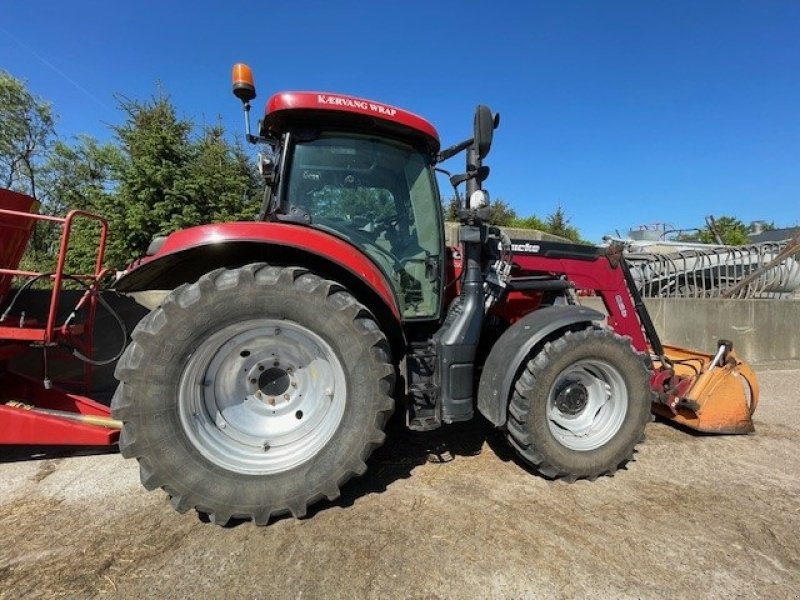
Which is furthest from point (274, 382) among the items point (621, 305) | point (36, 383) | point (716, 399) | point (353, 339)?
point (716, 399)

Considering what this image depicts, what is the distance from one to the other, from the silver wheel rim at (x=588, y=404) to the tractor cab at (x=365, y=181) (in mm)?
985

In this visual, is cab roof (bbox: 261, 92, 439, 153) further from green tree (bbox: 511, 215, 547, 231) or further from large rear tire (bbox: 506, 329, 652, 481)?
green tree (bbox: 511, 215, 547, 231)

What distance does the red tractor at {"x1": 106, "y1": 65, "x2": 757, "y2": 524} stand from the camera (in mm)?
2133

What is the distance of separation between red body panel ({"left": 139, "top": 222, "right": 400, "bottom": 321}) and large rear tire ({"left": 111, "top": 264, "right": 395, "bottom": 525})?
0.14 m

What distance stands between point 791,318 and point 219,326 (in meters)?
7.93

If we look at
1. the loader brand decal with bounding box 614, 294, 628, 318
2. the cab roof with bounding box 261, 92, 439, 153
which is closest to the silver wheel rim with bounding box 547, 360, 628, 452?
the loader brand decal with bounding box 614, 294, 628, 318

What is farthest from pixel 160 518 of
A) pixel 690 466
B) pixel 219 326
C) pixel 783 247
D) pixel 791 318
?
pixel 783 247

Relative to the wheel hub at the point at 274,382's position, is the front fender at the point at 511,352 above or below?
above

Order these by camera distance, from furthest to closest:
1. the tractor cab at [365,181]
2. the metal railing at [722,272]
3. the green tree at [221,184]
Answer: the green tree at [221,184] → the metal railing at [722,272] → the tractor cab at [365,181]

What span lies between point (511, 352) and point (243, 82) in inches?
87.5

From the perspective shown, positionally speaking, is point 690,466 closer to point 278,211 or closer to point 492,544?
point 492,544

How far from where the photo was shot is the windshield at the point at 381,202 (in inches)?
107

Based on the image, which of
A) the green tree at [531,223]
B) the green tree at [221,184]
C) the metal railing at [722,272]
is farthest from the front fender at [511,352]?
the green tree at [531,223]

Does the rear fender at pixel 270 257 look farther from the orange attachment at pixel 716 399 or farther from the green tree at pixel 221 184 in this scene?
the green tree at pixel 221 184
